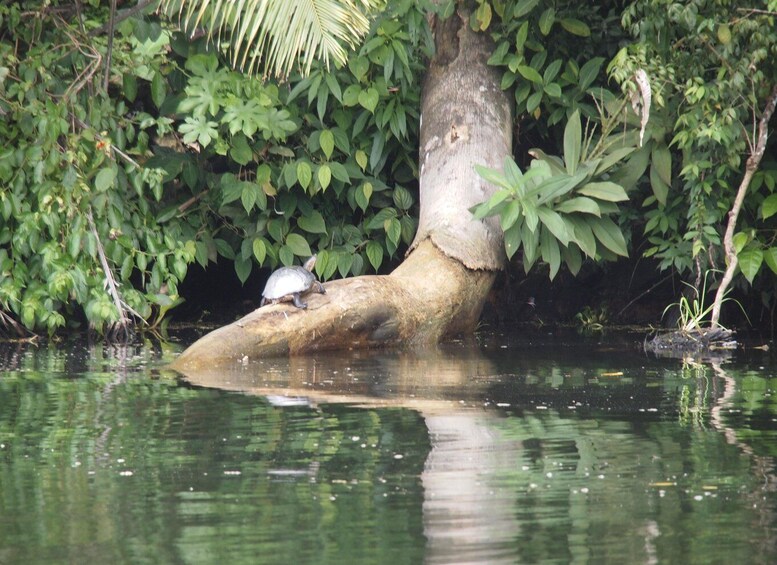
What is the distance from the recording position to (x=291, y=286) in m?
8.29

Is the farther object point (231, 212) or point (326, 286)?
point (231, 212)

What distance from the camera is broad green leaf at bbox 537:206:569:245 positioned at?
27.5 ft

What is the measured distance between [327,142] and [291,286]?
157cm

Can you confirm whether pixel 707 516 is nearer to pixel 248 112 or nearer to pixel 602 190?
pixel 602 190

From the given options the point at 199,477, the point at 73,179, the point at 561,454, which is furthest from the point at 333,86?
the point at 199,477

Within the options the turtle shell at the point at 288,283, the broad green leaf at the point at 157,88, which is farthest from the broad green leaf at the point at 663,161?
the broad green leaf at the point at 157,88

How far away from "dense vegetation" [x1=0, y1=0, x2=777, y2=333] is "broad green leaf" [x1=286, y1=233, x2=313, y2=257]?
15mm

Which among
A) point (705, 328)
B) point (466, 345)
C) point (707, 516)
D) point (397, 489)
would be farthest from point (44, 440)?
point (705, 328)

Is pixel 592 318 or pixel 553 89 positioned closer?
pixel 553 89

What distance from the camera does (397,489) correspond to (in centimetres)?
408

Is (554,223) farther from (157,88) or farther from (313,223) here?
(157,88)

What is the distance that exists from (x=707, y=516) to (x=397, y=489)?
99 centimetres

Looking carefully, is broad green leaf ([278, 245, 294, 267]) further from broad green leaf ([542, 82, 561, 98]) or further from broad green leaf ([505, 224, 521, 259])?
broad green leaf ([542, 82, 561, 98])

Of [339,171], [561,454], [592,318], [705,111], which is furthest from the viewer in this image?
[592,318]
